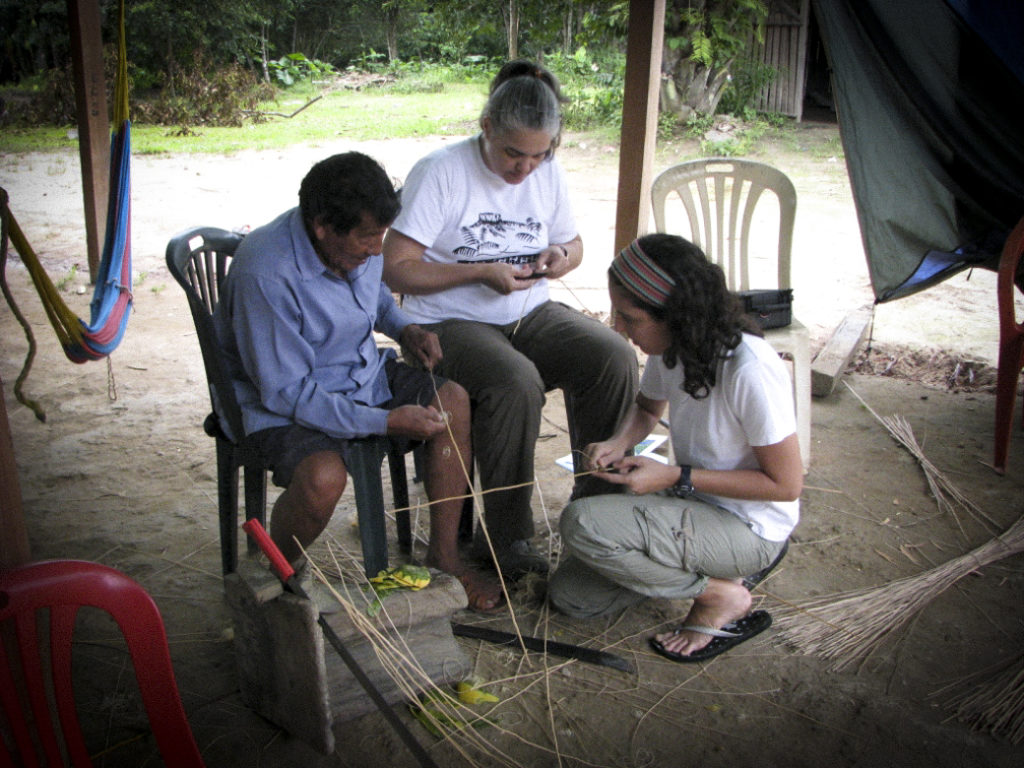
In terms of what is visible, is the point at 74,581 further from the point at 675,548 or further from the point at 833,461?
the point at 833,461

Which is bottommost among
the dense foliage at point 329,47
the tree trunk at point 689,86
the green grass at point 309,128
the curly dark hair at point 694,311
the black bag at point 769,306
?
the black bag at point 769,306

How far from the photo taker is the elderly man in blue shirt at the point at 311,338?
2.15 metres

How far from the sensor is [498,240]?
2.84 m

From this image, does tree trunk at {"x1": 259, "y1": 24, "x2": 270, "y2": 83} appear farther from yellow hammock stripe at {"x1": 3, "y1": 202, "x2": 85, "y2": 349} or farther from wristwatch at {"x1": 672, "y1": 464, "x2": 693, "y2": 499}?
wristwatch at {"x1": 672, "y1": 464, "x2": 693, "y2": 499}

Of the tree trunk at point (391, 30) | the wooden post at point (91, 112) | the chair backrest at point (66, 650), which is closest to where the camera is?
the chair backrest at point (66, 650)

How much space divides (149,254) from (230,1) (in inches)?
419

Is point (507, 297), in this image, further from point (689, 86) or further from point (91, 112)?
point (689, 86)

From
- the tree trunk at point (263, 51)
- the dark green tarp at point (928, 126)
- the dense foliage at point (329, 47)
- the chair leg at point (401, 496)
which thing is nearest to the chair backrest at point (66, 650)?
the chair leg at point (401, 496)

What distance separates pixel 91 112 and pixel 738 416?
4858 mm

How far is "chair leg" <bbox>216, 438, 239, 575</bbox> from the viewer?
234 centimetres

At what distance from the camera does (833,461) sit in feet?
11.3

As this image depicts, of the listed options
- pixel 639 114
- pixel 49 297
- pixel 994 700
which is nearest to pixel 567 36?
pixel 639 114

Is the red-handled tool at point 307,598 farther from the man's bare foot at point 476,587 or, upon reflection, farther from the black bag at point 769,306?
the black bag at point 769,306

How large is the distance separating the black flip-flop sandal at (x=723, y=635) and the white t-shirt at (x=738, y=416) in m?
0.27
